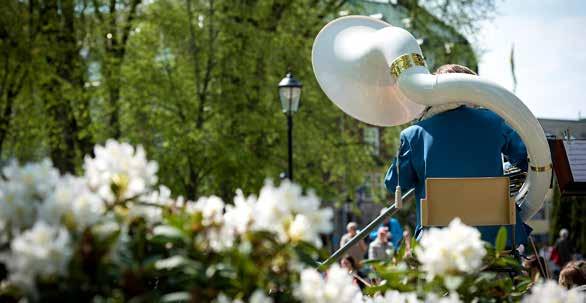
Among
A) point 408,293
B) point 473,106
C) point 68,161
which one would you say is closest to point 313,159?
point 68,161

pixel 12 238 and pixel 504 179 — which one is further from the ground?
pixel 12 238

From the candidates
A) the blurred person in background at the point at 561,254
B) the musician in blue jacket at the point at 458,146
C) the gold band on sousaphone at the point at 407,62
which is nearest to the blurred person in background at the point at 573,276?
the musician in blue jacket at the point at 458,146

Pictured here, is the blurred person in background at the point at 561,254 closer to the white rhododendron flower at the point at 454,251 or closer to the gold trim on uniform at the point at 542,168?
the gold trim on uniform at the point at 542,168

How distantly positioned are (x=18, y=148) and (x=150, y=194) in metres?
17.1

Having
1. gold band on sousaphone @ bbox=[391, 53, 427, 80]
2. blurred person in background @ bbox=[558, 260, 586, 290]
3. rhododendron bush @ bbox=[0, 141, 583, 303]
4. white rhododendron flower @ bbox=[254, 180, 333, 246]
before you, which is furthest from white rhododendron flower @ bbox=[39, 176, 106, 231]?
blurred person in background @ bbox=[558, 260, 586, 290]

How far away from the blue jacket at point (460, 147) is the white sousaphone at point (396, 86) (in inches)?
5.8

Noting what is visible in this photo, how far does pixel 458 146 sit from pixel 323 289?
2932 millimetres

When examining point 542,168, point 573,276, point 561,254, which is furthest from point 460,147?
point 561,254

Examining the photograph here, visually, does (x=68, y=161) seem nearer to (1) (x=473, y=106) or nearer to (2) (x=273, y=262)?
(1) (x=473, y=106)

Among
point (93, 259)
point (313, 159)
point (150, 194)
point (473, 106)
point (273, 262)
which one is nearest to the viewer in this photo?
point (93, 259)

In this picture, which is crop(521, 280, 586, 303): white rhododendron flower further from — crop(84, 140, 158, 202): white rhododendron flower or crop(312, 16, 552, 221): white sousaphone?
crop(312, 16, 552, 221): white sousaphone

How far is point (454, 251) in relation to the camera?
7.96ft

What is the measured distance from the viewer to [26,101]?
1872cm

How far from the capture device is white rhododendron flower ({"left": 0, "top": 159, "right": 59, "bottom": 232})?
2162 mm
